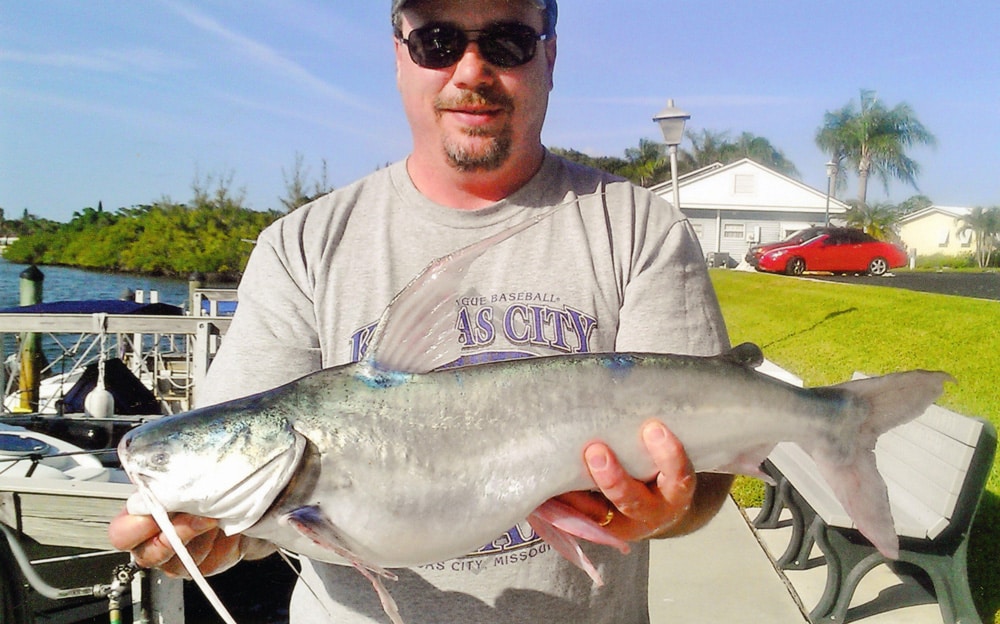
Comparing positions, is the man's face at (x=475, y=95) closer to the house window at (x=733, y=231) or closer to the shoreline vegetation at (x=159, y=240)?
the house window at (x=733, y=231)

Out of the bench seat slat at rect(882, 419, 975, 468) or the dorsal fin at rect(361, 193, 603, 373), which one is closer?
the dorsal fin at rect(361, 193, 603, 373)

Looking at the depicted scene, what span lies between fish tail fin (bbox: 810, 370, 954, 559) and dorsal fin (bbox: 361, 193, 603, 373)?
2.71ft

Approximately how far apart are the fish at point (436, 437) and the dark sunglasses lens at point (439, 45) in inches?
28.5

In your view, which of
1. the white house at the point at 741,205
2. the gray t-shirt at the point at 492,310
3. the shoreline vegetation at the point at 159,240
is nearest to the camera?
the gray t-shirt at the point at 492,310

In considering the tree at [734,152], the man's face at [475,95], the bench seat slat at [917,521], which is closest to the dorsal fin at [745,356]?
the man's face at [475,95]

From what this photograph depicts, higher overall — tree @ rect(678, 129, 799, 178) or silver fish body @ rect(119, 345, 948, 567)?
tree @ rect(678, 129, 799, 178)

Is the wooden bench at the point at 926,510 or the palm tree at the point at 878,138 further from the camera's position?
the palm tree at the point at 878,138

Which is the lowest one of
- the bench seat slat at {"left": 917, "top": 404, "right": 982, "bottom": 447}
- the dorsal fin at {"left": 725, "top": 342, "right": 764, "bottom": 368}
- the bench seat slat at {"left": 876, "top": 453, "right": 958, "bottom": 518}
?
the bench seat slat at {"left": 876, "top": 453, "right": 958, "bottom": 518}

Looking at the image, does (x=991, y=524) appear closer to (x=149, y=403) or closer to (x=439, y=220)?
(x=439, y=220)

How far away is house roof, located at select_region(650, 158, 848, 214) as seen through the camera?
38688mm

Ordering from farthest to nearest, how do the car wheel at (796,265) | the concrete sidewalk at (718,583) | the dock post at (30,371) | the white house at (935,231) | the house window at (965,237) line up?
1. the white house at (935,231)
2. the house window at (965,237)
3. the car wheel at (796,265)
4. the dock post at (30,371)
5. the concrete sidewalk at (718,583)

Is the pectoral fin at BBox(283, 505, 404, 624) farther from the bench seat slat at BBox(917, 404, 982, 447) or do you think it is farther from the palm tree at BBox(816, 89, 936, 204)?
the palm tree at BBox(816, 89, 936, 204)

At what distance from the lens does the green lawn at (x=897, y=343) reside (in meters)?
5.41

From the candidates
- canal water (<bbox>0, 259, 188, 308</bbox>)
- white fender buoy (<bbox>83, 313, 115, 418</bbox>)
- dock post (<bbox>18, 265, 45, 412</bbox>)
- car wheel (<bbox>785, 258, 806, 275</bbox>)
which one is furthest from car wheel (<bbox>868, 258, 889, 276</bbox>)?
white fender buoy (<bbox>83, 313, 115, 418</bbox>)
